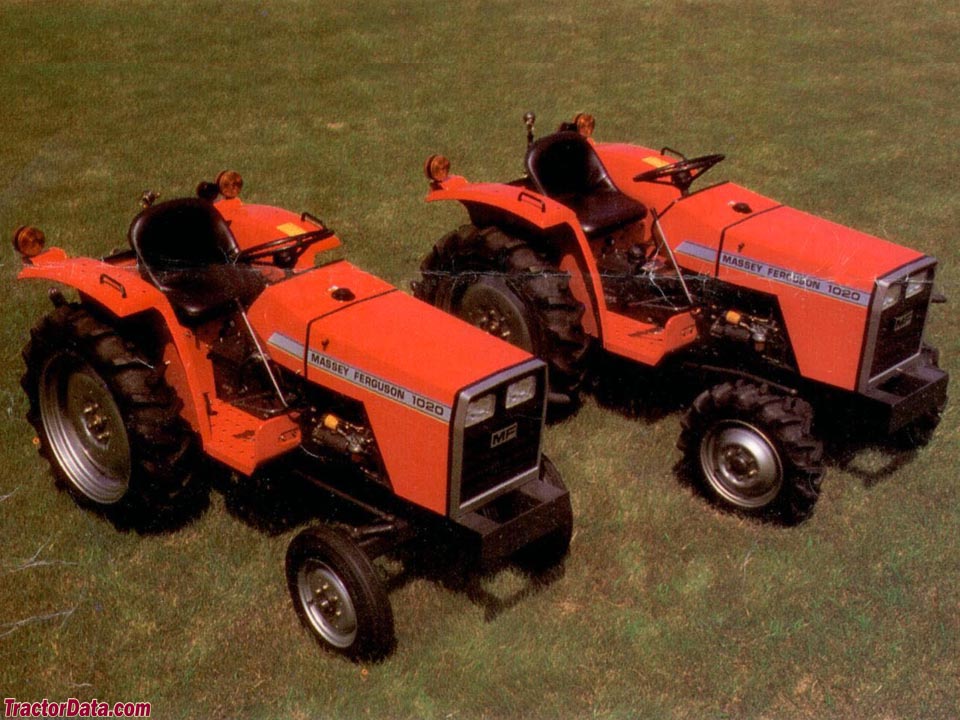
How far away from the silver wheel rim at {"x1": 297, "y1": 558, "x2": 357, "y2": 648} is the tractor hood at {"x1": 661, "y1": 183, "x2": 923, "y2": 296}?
2.88 meters

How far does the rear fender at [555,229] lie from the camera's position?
6.52m

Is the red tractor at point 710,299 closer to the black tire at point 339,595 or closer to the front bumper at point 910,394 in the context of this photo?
the front bumper at point 910,394

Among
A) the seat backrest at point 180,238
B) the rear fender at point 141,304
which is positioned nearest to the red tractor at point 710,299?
the seat backrest at point 180,238

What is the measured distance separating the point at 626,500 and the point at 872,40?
12.7 metres

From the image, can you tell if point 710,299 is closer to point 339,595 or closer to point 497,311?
point 497,311

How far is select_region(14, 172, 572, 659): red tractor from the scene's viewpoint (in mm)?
4684

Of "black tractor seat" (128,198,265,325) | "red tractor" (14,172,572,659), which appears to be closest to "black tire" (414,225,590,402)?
"red tractor" (14,172,572,659)

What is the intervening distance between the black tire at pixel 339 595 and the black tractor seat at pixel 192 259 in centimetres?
136

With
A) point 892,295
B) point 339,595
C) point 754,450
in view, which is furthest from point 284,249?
point 892,295

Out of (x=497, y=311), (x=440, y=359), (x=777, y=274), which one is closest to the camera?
(x=440, y=359)

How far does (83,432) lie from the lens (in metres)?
5.86

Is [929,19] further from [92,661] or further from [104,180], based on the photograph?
[92,661]

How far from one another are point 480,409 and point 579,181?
3.13 m

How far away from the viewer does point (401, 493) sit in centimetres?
486
